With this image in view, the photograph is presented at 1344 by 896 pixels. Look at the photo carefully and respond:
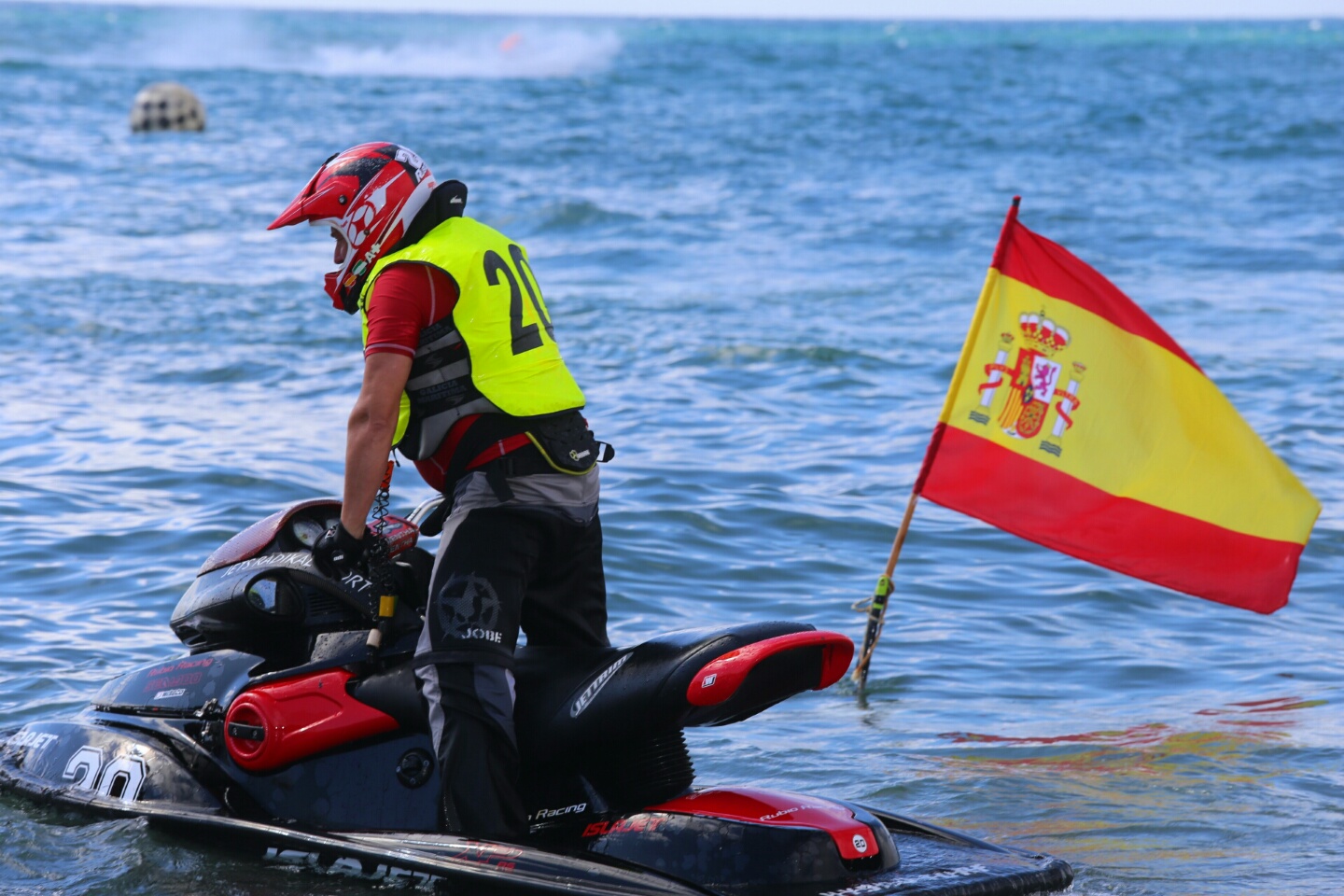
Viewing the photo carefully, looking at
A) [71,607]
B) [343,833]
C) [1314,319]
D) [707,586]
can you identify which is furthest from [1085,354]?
[1314,319]

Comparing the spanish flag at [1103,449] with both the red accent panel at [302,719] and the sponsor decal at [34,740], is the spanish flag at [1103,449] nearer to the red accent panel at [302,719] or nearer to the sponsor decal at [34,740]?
the red accent panel at [302,719]

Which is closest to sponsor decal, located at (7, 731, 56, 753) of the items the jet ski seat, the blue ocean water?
the blue ocean water

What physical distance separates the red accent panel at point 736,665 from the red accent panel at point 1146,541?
2806mm

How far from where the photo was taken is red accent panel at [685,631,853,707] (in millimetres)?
3658

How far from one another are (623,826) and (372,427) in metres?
1.18

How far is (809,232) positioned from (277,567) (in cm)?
1592

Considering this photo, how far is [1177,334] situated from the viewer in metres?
14.2

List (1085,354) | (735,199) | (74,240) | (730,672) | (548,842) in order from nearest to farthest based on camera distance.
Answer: (730,672) < (548,842) < (1085,354) < (74,240) < (735,199)

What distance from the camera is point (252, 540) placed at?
4457mm

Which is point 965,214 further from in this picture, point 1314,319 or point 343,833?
point 343,833

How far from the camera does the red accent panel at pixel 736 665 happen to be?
12.0 feet

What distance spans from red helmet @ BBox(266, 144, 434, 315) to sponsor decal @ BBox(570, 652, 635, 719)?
1229 millimetres

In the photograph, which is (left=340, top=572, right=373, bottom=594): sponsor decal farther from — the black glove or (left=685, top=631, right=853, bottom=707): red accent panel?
(left=685, top=631, right=853, bottom=707): red accent panel

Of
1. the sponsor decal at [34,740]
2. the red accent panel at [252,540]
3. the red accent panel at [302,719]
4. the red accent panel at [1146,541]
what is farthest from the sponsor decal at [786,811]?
the red accent panel at [1146,541]
